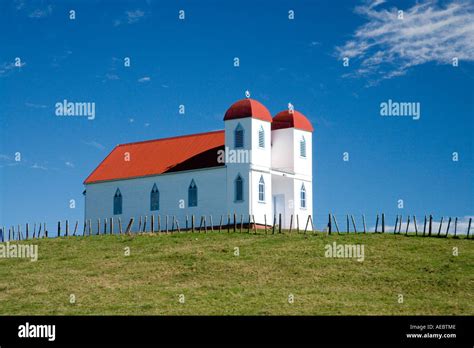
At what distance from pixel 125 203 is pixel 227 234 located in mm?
14727

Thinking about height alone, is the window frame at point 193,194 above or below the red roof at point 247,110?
below

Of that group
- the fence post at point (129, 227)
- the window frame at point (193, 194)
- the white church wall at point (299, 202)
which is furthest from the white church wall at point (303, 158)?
the fence post at point (129, 227)

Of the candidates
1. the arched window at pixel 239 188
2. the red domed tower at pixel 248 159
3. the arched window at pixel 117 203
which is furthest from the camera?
the arched window at pixel 117 203

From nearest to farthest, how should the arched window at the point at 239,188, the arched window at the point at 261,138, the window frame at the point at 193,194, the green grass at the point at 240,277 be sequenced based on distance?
Result: the green grass at the point at 240,277 < the arched window at the point at 239,188 < the arched window at the point at 261,138 < the window frame at the point at 193,194

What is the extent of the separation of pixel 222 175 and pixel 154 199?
23.9 ft

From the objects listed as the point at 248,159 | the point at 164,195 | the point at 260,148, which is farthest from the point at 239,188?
the point at 164,195

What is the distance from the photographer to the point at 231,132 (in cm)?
6812

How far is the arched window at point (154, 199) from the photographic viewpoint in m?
71.9

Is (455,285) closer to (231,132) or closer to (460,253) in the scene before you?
(460,253)

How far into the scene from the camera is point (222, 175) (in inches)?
2675

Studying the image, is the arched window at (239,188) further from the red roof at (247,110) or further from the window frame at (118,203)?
the window frame at (118,203)

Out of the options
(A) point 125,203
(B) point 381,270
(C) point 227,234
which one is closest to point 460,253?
(B) point 381,270

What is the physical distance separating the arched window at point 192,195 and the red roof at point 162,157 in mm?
1504

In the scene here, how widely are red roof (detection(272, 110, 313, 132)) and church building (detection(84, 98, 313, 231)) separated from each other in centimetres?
8
